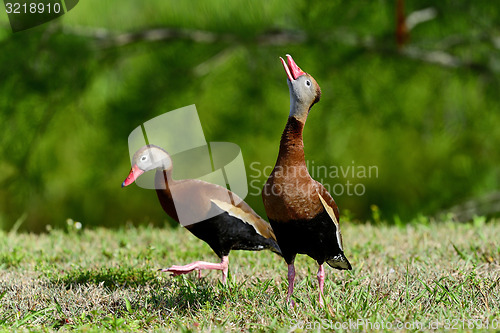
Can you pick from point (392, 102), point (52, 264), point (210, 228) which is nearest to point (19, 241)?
point (52, 264)

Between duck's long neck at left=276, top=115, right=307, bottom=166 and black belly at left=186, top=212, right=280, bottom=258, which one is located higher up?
duck's long neck at left=276, top=115, right=307, bottom=166

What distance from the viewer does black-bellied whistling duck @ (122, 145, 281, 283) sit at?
255 cm

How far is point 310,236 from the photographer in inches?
84.6

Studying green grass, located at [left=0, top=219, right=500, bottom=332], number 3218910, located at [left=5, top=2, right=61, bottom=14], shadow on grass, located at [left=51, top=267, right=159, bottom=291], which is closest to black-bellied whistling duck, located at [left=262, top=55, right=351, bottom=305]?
green grass, located at [left=0, top=219, right=500, bottom=332]

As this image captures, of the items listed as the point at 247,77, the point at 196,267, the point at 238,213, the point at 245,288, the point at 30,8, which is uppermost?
the point at 30,8

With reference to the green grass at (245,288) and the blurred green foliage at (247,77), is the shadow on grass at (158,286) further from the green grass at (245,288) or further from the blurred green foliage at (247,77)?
the blurred green foliage at (247,77)

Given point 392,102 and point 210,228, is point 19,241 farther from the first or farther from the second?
point 392,102

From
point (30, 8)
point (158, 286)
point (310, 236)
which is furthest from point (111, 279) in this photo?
point (30, 8)

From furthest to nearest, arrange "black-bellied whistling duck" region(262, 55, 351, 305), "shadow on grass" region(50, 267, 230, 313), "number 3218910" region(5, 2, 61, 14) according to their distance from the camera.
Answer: "number 3218910" region(5, 2, 61, 14) < "shadow on grass" region(50, 267, 230, 313) < "black-bellied whistling duck" region(262, 55, 351, 305)

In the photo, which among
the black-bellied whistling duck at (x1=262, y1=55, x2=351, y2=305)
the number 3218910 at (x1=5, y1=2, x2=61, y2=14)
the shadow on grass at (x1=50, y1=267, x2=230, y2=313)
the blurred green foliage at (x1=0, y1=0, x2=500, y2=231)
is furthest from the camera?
the blurred green foliage at (x1=0, y1=0, x2=500, y2=231)

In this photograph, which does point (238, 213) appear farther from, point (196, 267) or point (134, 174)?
point (134, 174)

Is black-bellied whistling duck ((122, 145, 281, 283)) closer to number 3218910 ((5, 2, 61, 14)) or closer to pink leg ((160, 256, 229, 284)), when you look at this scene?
pink leg ((160, 256, 229, 284))

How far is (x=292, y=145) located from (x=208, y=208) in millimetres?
622

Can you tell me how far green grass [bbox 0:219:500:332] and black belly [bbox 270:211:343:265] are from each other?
195 mm
